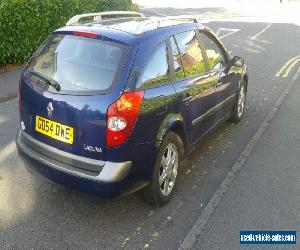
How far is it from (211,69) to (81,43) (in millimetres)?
1828

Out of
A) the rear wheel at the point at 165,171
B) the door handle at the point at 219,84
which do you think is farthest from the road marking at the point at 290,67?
the rear wheel at the point at 165,171

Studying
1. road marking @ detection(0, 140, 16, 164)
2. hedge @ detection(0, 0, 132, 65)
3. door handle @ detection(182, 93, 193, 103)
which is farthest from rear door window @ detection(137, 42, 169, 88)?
hedge @ detection(0, 0, 132, 65)

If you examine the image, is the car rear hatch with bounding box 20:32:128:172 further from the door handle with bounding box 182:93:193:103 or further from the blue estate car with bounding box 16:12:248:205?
the door handle with bounding box 182:93:193:103

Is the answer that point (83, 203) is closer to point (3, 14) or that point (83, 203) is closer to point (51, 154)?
point (51, 154)

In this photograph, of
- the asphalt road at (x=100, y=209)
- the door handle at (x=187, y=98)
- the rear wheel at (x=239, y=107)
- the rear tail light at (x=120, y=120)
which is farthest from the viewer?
the rear wheel at (x=239, y=107)

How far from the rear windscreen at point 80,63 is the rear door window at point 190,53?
952mm

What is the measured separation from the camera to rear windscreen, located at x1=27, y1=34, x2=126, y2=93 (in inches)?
139

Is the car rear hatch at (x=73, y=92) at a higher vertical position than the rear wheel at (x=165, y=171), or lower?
higher

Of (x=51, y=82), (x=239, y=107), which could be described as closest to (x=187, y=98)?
(x=51, y=82)

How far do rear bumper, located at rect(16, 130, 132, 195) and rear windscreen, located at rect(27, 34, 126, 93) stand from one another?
0.62 m

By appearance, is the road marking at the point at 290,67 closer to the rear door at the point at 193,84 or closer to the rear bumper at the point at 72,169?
the rear door at the point at 193,84

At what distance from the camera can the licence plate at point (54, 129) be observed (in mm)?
3494

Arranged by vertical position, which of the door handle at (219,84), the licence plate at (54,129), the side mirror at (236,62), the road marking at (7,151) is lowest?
the road marking at (7,151)

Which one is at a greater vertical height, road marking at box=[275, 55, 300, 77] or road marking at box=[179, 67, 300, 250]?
road marking at box=[275, 55, 300, 77]
